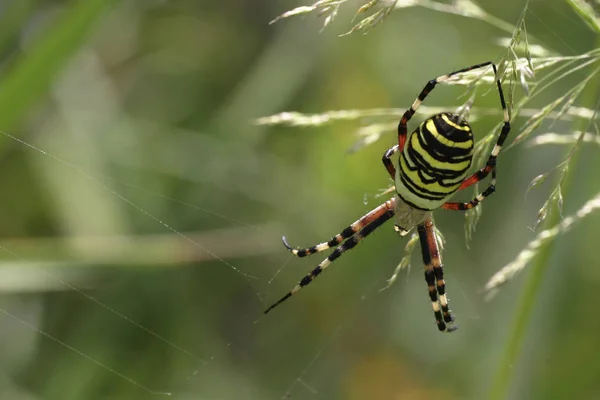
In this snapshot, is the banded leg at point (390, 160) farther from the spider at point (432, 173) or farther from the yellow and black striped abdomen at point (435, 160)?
the yellow and black striped abdomen at point (435, 160)

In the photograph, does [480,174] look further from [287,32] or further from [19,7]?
[287,32]

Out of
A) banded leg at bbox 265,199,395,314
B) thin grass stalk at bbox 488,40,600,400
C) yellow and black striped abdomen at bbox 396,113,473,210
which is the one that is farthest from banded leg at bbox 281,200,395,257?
thin grass stalk at bbox 488,40,600,400

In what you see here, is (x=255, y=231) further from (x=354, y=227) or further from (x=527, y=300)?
(x=527, y=300)

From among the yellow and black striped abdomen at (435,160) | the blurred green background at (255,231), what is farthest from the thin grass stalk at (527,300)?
the blurred green background at (255,231)

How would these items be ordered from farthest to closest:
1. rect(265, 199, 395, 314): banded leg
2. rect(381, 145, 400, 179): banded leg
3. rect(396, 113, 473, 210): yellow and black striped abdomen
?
rect(265, 199, 395, 314): banded leg, rect(381, 145, 400, 179): banded leg, rect(396, 113, 473, 210): yellow and black striped abdomen

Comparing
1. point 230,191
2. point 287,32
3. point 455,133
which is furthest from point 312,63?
point 455,133

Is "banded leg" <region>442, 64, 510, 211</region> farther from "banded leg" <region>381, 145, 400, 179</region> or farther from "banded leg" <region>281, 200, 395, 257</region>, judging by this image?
"banded leg" <region>281, 200, 395, 257</region>
